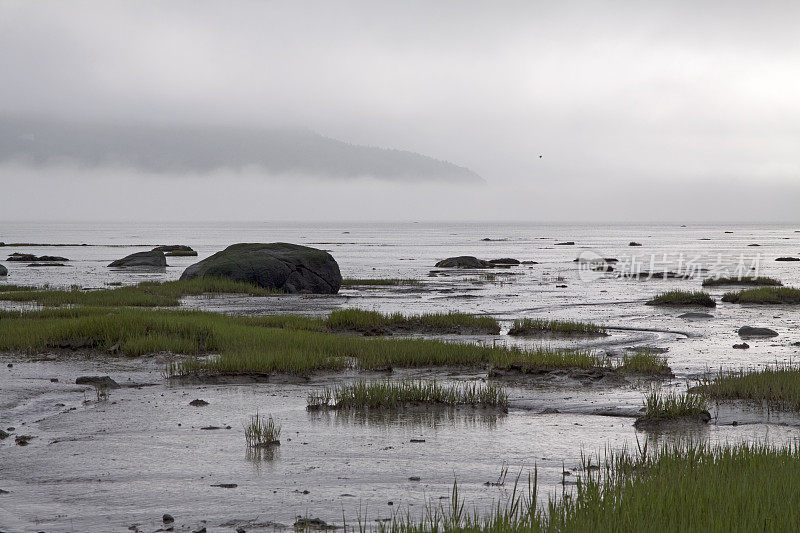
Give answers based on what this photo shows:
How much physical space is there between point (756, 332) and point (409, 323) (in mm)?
9535

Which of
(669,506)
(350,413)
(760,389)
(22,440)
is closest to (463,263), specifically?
(760,389)

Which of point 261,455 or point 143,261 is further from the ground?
point 261,455

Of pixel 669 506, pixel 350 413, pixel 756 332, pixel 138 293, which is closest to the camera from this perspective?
pixel 669 506

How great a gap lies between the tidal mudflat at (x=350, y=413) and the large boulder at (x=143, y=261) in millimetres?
35113

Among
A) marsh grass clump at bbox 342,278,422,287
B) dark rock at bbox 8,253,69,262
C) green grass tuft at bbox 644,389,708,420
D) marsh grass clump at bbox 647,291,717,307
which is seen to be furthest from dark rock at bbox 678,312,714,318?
dark rock at bbox 8,253,69,262

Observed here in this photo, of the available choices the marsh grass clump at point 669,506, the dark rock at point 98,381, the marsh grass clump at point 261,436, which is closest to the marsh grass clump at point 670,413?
the marsh grass clump at point 669,506

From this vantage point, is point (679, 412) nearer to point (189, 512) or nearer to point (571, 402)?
point (571, 402)

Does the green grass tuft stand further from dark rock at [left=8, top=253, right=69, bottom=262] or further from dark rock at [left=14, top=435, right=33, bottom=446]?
dark rock at [left=8, top=253, right=69, bottom=262]

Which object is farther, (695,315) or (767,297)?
(767,297)

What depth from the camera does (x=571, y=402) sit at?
12953 millimetres

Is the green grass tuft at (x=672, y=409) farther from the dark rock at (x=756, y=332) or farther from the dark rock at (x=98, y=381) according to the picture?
the dark rock at (x=756, y=332)

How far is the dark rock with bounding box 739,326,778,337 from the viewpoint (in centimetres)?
2178

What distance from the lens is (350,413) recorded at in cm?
1191

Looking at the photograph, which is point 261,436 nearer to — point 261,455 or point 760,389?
point 261,455
